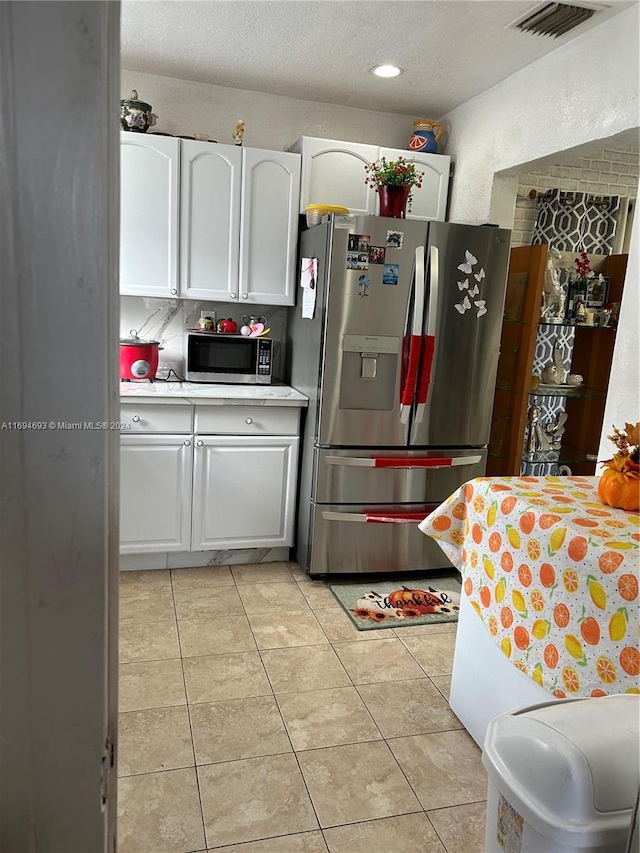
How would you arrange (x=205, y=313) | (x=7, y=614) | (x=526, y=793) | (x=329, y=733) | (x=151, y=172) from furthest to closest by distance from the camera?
1. (x=205, y=313)
2. (x=151, y=172)
3. (x=329, y=733)
4. (x=526, y=793)
5. (x=7, y=614)

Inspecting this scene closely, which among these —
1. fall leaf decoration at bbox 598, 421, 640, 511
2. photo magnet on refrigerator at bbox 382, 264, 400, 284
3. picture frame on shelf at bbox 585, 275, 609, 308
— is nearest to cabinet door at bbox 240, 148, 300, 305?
photo magnet on refrigerator at bbox 382, 264, 400, 284

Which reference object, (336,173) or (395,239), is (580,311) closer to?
(395,239)

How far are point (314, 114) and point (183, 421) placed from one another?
2.04 metres

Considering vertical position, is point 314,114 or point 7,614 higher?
point 314,114

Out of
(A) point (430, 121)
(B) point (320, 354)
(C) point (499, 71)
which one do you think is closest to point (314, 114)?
(A) point (430, 121)

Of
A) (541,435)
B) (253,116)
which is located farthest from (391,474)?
(253,116)

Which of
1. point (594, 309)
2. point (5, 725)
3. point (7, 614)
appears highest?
point (594, 309)

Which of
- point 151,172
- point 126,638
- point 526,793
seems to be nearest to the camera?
point 526,793

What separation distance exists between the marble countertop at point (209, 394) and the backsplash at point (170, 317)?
0.37 m

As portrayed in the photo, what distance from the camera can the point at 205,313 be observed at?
3783 millimetres

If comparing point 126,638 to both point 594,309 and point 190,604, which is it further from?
point 594,309

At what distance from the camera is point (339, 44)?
297 cm

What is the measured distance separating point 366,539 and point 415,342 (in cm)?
105

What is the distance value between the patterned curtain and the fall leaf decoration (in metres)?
2.33
